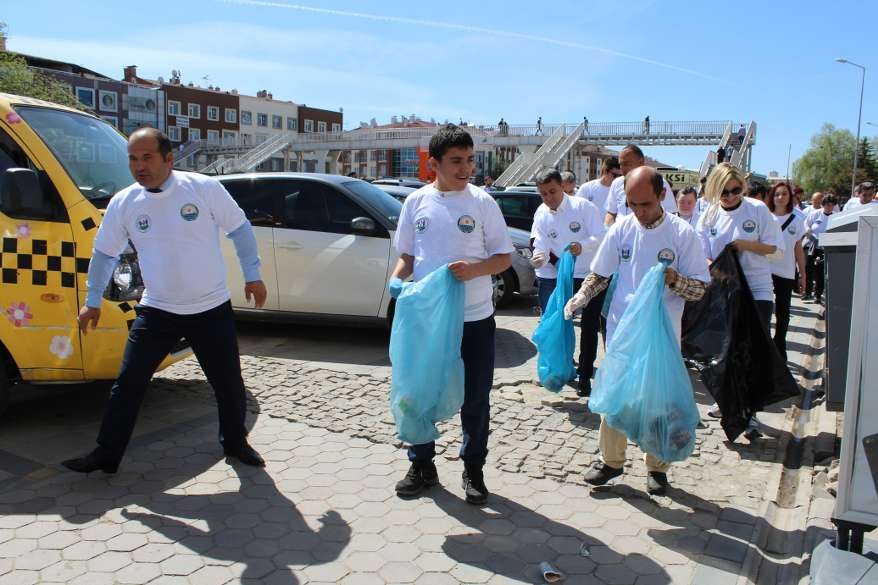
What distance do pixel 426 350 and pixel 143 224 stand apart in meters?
1.64

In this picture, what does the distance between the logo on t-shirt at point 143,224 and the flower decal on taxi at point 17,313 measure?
3.78 feet

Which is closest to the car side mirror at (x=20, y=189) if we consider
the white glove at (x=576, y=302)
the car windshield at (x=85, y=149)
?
the car windshield at (x=85, y=149)

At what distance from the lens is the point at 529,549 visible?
10.5 ft

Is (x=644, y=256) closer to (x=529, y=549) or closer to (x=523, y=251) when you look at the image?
(x=529, y=549)

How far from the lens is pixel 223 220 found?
383 centimetres

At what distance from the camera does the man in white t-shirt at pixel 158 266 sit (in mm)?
3663

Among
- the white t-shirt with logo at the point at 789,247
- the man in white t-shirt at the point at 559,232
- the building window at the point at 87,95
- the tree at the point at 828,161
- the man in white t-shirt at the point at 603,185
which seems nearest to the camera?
the man in white t-shirt at the point at 559,232

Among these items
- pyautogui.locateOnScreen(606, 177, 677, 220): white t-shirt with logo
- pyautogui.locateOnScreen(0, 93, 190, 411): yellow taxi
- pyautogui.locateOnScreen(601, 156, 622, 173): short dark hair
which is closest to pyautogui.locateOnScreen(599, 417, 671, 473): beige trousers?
pyautogui.locateOnScreen(0, 93, 190, 411): yellow taxi

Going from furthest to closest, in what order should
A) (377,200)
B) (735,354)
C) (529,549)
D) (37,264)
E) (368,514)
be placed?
(377,200) < (735,354) < (37,264) < (368,514) < (529,549)

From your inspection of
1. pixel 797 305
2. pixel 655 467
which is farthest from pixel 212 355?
pixel 797 305

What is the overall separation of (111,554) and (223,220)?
5.70ft

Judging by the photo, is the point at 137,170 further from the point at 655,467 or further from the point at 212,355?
the point at 655,467

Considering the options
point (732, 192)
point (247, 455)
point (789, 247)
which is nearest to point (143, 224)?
point (247, 455)

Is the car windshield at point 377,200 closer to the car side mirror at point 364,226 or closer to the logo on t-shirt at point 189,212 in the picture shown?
the car side mirror at point 364,226
